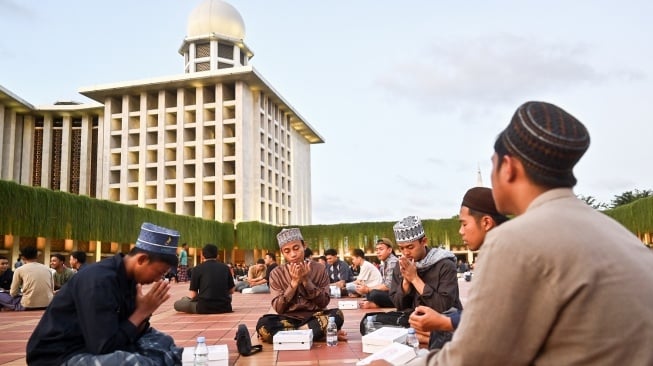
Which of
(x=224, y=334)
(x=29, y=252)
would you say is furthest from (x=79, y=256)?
(x=224, y=334)

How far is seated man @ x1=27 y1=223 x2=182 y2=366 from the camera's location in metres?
2.98

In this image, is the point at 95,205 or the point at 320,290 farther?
the point at 95,205

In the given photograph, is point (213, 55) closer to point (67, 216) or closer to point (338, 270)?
point (67, 216)

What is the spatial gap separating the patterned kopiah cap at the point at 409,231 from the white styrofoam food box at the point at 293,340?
135cm

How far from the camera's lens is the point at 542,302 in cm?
125

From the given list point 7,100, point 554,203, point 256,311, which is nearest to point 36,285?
point 256,311

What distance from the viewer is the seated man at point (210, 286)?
29.2 feet

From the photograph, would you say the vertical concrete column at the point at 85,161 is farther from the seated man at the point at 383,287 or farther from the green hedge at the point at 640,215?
the seated man at the point at 383,287

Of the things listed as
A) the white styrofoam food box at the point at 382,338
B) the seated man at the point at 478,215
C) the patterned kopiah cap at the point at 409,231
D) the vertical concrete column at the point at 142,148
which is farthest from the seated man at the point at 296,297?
the vertical concrete column at the point at 142,148

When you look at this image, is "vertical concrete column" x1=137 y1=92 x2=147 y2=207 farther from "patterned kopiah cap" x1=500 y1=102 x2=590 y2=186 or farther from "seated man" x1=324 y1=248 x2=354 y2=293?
"patterned kopiah cap" x1=500 y1=102 x2=590 y2=186

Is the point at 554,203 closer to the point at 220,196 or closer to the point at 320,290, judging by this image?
the point at 320,290

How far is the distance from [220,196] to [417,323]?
4127 cm

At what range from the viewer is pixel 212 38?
48156 millimetres

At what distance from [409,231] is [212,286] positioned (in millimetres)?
5242
